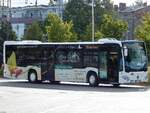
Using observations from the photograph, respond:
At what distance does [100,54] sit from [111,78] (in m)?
1.57

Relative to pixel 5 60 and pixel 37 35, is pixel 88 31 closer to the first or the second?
pixel 37 35

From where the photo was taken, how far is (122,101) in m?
22.8

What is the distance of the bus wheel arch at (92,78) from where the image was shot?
108 ft

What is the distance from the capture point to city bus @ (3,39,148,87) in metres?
32.1

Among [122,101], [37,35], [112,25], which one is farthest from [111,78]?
[37,35]

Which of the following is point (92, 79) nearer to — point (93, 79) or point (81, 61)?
point (93, 79)

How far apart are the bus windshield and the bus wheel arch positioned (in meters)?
2.08

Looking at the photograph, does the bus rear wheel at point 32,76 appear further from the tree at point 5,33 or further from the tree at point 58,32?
the tree at point 5,33

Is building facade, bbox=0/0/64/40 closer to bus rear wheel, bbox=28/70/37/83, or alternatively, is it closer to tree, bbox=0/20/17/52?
tree, bbox=0/20/17/52

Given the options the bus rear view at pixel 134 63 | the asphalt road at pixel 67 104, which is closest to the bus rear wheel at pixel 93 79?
the bus rear view at pixel 134 63

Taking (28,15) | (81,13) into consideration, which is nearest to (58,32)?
(81,13)

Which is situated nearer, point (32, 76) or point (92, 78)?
point (92, 78)

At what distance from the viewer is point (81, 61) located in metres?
33.7

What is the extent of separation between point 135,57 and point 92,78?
2819mm
